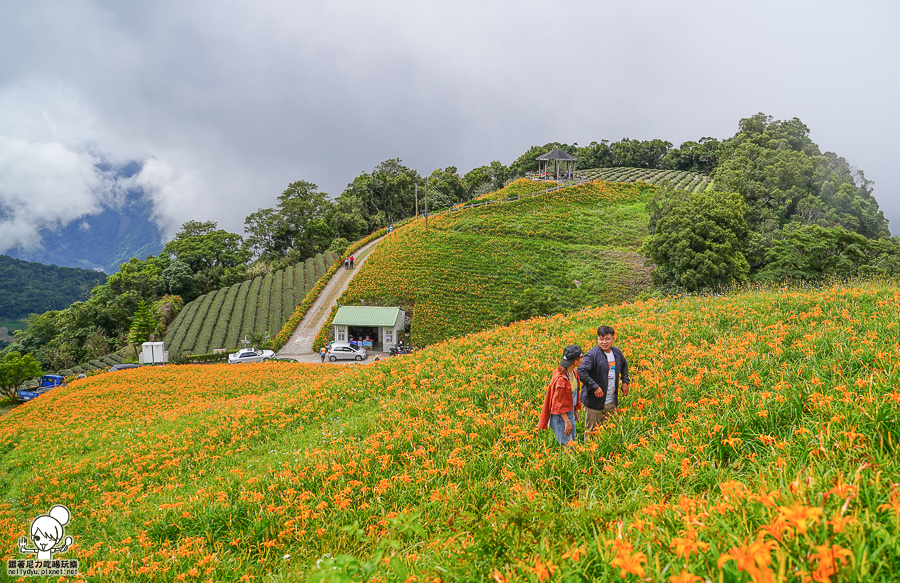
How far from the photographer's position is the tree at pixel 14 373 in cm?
2217

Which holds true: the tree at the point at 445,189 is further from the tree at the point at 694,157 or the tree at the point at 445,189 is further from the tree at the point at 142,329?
the tree at the point at 694,157

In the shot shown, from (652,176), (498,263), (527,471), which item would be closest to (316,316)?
(498,263)

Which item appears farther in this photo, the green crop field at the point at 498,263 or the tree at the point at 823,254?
the green crop field at the point at 498,263

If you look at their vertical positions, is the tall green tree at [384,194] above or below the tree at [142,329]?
above

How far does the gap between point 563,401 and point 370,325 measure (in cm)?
2372

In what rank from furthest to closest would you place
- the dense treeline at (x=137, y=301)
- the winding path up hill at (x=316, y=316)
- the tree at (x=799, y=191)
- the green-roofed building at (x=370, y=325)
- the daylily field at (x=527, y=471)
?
the dense treeline at (x=137, y=301) < the tree at (x=799, y=191) < the green-roofed building at (x=370, y=325) < the winding path up hill at (x=316, y=316) < the daylily field at (x=527, y=471)

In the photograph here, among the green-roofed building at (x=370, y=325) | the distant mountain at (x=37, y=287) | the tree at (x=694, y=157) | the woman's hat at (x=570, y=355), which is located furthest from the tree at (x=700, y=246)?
the distant mountain at (x=37, y=287)

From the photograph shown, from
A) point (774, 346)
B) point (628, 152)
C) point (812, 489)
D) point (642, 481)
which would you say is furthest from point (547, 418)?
point (628, 152)

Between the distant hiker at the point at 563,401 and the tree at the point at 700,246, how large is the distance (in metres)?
21.0

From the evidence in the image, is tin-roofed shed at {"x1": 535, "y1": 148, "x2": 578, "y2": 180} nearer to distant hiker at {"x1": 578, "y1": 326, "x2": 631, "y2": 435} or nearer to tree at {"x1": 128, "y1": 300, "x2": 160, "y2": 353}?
tree at {"x1": 128, "y1": 300, "x2": 160, "y2": 353}

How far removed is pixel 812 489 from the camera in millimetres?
2215

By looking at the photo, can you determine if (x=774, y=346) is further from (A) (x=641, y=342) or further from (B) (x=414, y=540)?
(B) (x=414, y=540)

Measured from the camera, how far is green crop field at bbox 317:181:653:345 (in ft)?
93.8

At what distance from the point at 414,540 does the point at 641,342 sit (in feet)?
20.5
